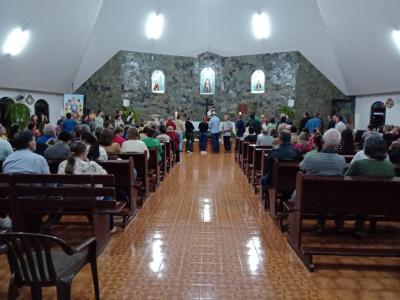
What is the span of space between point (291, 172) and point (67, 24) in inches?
449

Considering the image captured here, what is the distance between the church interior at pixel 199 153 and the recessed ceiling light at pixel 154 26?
92 mm

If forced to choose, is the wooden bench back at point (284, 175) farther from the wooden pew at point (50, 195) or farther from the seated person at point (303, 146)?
the wooden pew at point (50, 195)

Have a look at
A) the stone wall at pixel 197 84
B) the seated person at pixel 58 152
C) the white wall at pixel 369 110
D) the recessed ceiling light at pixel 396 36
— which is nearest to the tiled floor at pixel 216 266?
the seated person at pixel 58 152

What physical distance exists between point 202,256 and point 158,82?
54.0 ft

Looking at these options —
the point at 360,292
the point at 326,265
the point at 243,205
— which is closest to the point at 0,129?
the point at 243,205

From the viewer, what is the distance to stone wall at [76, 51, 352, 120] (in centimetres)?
1842

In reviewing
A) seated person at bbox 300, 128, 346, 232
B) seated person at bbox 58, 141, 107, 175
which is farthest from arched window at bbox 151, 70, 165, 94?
seated person at bbox 300, 128, 346, 232

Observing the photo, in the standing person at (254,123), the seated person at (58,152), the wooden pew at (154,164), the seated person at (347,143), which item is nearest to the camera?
the seated person at (58,152)

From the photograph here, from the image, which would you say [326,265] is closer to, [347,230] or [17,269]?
[347,230]

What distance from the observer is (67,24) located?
13695 mm

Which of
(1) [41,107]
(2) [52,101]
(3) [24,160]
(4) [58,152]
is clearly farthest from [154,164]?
(2) [52,101]

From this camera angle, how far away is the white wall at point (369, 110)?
48.5ft

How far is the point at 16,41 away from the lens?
40.4 feet

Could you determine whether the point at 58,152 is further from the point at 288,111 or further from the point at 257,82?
the point at 257,82
